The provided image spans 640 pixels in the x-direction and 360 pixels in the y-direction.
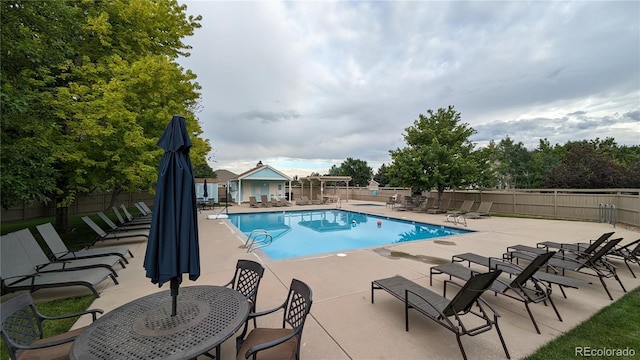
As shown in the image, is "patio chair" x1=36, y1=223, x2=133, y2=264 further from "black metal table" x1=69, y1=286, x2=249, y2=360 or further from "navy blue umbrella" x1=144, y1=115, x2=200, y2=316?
"navy blue umbrella" x1=144, y1=115, x2=200, y2=316

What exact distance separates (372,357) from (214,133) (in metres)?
22.0

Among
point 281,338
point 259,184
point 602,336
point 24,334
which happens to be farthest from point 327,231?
point 259,184

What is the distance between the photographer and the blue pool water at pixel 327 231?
31.7ft

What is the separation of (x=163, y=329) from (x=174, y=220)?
2.87 feet

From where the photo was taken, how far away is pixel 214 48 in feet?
39.0

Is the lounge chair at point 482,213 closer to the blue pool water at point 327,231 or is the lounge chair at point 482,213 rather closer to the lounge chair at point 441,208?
the lounge chair at point 441,208

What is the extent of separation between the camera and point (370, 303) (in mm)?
3904

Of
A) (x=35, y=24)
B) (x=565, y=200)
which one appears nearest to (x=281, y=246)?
(x=35, y=24)

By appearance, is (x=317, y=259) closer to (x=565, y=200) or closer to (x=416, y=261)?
(x=416, y=261)

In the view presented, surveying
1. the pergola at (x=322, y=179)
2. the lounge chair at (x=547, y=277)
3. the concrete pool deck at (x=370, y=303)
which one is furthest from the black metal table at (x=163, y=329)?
the pergola at (x=322, y=179)

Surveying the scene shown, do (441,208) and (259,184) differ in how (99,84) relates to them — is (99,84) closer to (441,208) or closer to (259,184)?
(259,184)

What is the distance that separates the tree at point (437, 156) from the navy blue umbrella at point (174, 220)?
16.3 meters

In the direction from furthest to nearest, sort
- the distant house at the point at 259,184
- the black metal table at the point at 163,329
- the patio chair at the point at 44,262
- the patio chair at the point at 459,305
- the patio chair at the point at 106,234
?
the distant house at the point at 259,184
the patio chair at the point at 106,234
the patio chair at the point at 44,262
the patio chair at the point at 459,305
the black metal table at the point at 163,329

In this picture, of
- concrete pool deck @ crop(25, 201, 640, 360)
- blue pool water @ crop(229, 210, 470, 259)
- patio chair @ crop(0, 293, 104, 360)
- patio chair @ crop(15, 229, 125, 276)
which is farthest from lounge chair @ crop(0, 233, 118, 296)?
blue pool water @ crop(229, 210, 470, 259)
